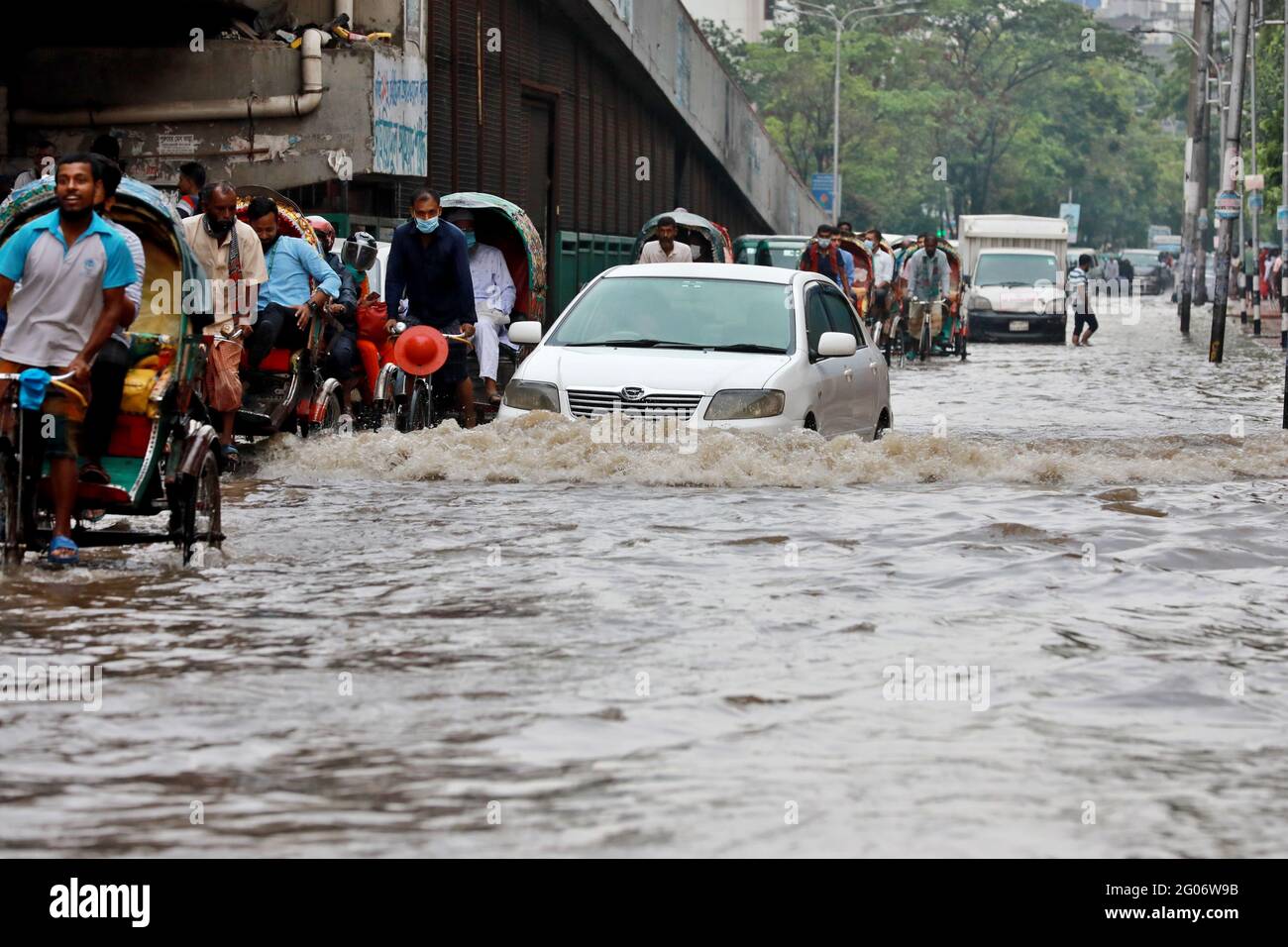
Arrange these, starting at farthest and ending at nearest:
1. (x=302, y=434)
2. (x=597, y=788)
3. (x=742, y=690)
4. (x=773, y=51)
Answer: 1. (x=773, y=51)
2. (x=302, y=434)
3. (x=742, y=690)
4. (x=597, y=788)

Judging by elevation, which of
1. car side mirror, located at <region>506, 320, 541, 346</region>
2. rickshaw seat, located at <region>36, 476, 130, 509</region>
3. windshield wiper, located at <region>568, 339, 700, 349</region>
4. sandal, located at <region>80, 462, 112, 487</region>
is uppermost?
car side mirror, located at <region>506, 320, 541, 346</region>

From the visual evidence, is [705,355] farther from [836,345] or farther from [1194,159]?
[1194,159]

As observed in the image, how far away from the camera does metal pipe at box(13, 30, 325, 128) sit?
76.3 feet

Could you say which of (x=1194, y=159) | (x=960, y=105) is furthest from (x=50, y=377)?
(x=960, y=105)

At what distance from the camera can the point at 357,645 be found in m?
7.78

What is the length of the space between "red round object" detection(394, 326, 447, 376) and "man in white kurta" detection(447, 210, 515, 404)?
2152 millimetres

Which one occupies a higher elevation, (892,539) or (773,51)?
(773,51)

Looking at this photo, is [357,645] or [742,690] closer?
[742,690]

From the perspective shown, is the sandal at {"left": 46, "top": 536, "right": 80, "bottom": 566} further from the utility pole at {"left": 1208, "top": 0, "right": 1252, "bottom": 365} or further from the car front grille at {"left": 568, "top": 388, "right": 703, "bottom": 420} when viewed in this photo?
the utility pole at {"left": 1208, "top": 0, "right": 1252, "bottom": 365}

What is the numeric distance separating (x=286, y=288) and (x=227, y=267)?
0.85m

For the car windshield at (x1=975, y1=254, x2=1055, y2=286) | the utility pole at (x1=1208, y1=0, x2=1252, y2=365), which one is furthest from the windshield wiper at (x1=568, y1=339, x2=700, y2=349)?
the car windshield at (x1=975, y1=254, x2=1055, y2=286)
